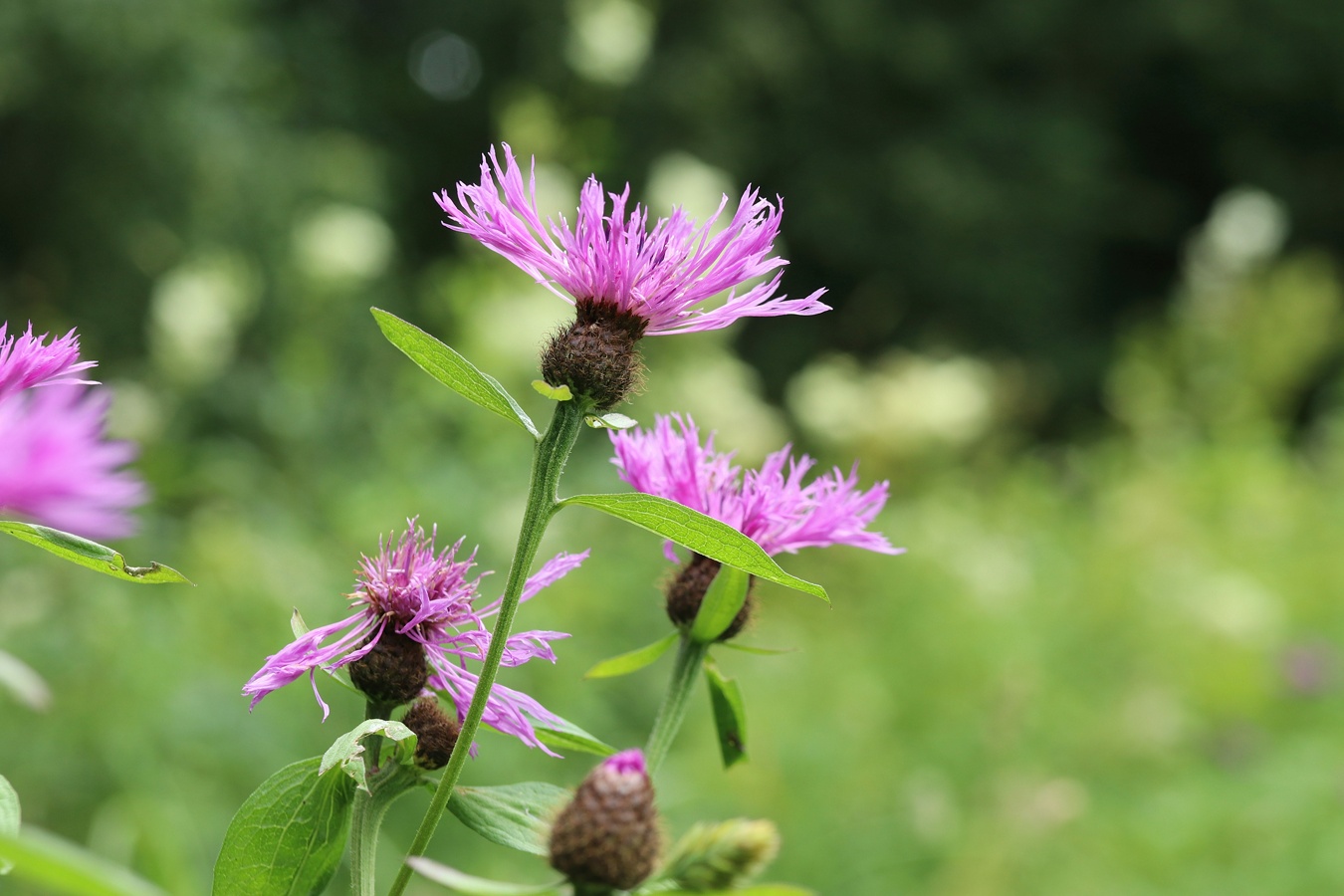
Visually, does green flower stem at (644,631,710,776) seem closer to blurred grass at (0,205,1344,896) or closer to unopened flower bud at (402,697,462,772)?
unopened flower bud at (402,697,462,772)

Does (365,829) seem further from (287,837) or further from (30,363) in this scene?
(30,363)

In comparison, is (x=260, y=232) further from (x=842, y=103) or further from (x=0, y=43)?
(x=842, y=103)

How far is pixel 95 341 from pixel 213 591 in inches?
157

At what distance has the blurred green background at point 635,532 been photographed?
207 centimetres

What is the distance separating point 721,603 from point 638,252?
136mm

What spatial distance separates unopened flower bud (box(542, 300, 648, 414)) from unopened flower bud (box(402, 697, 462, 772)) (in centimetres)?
12

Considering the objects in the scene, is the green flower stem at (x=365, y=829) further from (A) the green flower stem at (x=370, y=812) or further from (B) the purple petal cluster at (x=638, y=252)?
(B) the purple petal cluster at (x=638, y=252)

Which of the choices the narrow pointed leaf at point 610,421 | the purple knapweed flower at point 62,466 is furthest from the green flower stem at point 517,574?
the purple knapweed flower at point 62,466

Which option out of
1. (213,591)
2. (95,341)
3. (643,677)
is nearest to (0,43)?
(95,341)

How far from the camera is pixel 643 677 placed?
2561 mm

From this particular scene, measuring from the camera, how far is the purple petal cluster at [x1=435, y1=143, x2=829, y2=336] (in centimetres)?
46

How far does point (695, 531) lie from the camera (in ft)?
1.31

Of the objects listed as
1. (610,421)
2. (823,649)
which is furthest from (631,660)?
(823,649)

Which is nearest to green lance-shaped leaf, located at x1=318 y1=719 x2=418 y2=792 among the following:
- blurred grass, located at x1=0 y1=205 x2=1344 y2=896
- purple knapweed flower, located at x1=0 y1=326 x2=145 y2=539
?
purple knapweed flower, located at x1=0 y1=326 x2=145 y2=539
